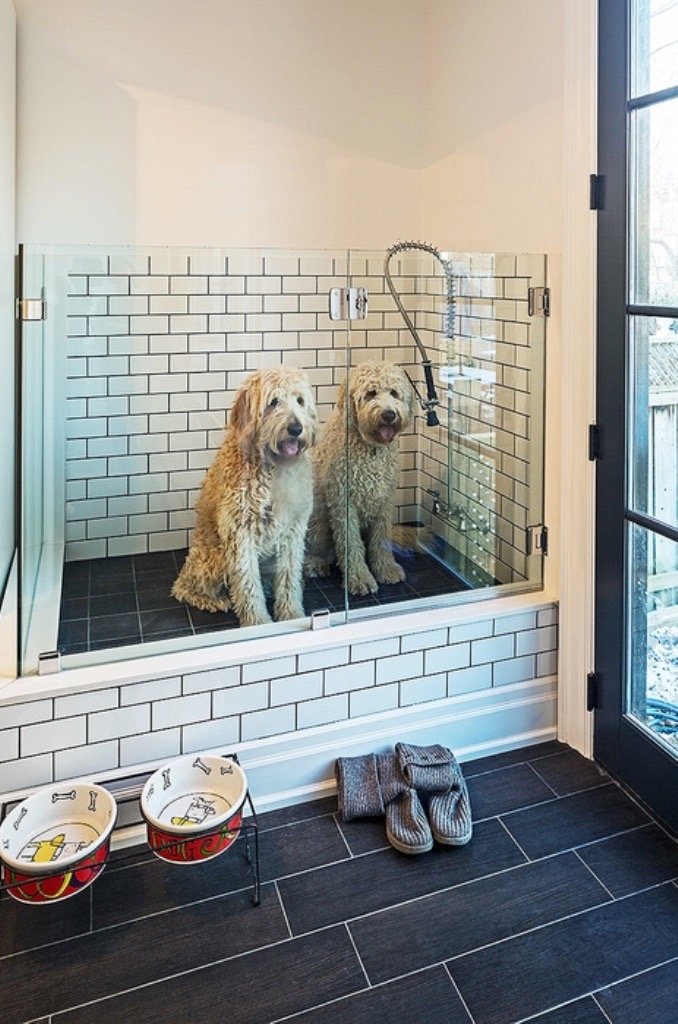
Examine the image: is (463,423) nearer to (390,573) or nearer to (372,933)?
(390,573)

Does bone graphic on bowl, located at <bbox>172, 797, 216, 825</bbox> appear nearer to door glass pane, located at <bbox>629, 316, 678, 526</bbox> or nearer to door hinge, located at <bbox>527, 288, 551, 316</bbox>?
door glass pane, located at <bbox>629, 316, 678, 526</bbox>

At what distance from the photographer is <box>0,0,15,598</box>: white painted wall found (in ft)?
7.39

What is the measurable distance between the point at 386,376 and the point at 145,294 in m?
0.74

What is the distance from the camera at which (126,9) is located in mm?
2686

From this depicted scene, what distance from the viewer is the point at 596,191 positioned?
2.01 metres

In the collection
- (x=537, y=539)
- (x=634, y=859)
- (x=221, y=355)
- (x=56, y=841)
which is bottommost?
(x=634, y=859)

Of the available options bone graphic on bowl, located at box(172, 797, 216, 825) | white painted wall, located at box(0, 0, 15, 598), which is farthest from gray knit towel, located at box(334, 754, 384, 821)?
white painted wall, located at box(0, 0, 15, 598)

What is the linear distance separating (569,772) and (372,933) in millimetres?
837

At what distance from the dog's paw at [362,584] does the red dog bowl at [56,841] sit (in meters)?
0.91

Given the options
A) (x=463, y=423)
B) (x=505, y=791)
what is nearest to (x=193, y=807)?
(x=505, y=791)

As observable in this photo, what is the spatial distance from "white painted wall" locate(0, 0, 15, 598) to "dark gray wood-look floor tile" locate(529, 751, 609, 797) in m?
1.72

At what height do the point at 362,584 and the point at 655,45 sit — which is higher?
the point at 655,45

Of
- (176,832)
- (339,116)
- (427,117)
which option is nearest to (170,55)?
(339,116)

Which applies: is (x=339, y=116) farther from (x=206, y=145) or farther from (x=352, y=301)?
(x=352, y=301)
